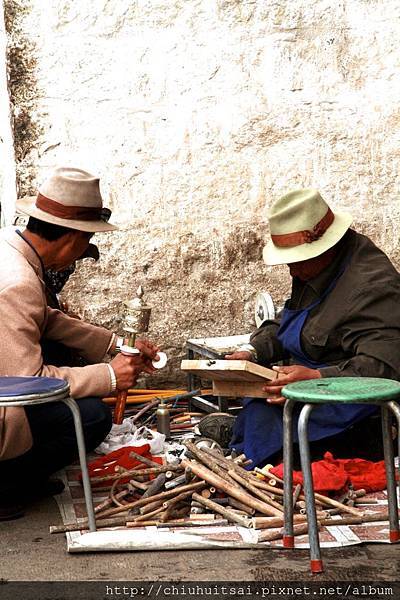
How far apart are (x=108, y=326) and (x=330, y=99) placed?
2.21 metres

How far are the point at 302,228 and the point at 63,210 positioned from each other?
120cm

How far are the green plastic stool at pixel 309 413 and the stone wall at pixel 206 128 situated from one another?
3048mm

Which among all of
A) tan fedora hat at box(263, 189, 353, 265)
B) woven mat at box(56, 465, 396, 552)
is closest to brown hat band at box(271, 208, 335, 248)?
tan fedora hat at box(263, 189, 353, 265)

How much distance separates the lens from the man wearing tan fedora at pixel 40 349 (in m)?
4.40

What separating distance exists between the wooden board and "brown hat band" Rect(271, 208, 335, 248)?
69cm

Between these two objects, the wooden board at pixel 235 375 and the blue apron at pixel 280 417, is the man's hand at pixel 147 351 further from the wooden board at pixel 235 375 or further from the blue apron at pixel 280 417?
the blue apron at pixel 280 417

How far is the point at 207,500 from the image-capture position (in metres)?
4.55

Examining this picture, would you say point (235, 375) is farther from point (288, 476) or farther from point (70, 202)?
point (70, 202)

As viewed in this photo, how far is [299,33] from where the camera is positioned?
23.0 ft

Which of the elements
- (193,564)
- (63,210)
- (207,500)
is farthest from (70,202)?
(193,564)

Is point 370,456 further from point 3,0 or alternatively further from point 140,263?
point 3,0

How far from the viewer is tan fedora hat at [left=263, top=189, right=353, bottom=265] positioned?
504cm

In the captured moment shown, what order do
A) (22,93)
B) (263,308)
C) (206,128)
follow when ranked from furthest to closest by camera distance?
(206,128), (22,93), (263,308)

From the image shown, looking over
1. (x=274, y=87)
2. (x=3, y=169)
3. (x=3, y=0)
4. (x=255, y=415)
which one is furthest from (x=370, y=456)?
(x=3, y=0)
